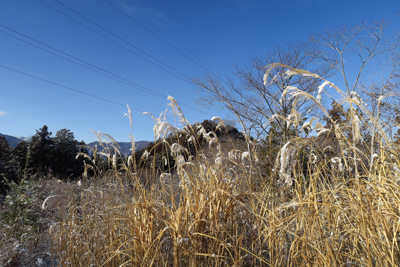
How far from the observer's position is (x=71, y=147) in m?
12.8

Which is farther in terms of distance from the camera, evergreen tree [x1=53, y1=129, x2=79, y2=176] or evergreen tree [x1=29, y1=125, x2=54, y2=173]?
evergreen tree [x1=53, y1=129, x2=79, y2=176]

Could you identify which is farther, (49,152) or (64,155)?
(64,155)

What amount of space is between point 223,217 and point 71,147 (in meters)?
13.1

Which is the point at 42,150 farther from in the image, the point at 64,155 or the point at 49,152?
the point at 64,155

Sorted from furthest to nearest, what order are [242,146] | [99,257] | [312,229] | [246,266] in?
1. [242,146]
2. [99,257]
3. [246,266]
4. [312,229]

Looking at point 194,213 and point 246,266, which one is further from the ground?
point 194,213

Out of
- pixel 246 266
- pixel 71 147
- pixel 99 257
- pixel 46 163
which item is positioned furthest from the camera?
pixel 71 147

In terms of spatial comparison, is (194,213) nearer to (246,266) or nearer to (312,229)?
(246,266)

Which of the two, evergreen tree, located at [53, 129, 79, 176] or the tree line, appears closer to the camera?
the tree line

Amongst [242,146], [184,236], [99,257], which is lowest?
[99,257]

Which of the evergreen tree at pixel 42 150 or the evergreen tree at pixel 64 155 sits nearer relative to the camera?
the evergreen tree at pixel 42 150

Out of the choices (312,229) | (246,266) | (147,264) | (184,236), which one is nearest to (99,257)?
(147,264)

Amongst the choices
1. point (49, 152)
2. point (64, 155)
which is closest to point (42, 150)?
point (49, 152)

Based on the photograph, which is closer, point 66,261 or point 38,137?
point 66,261
